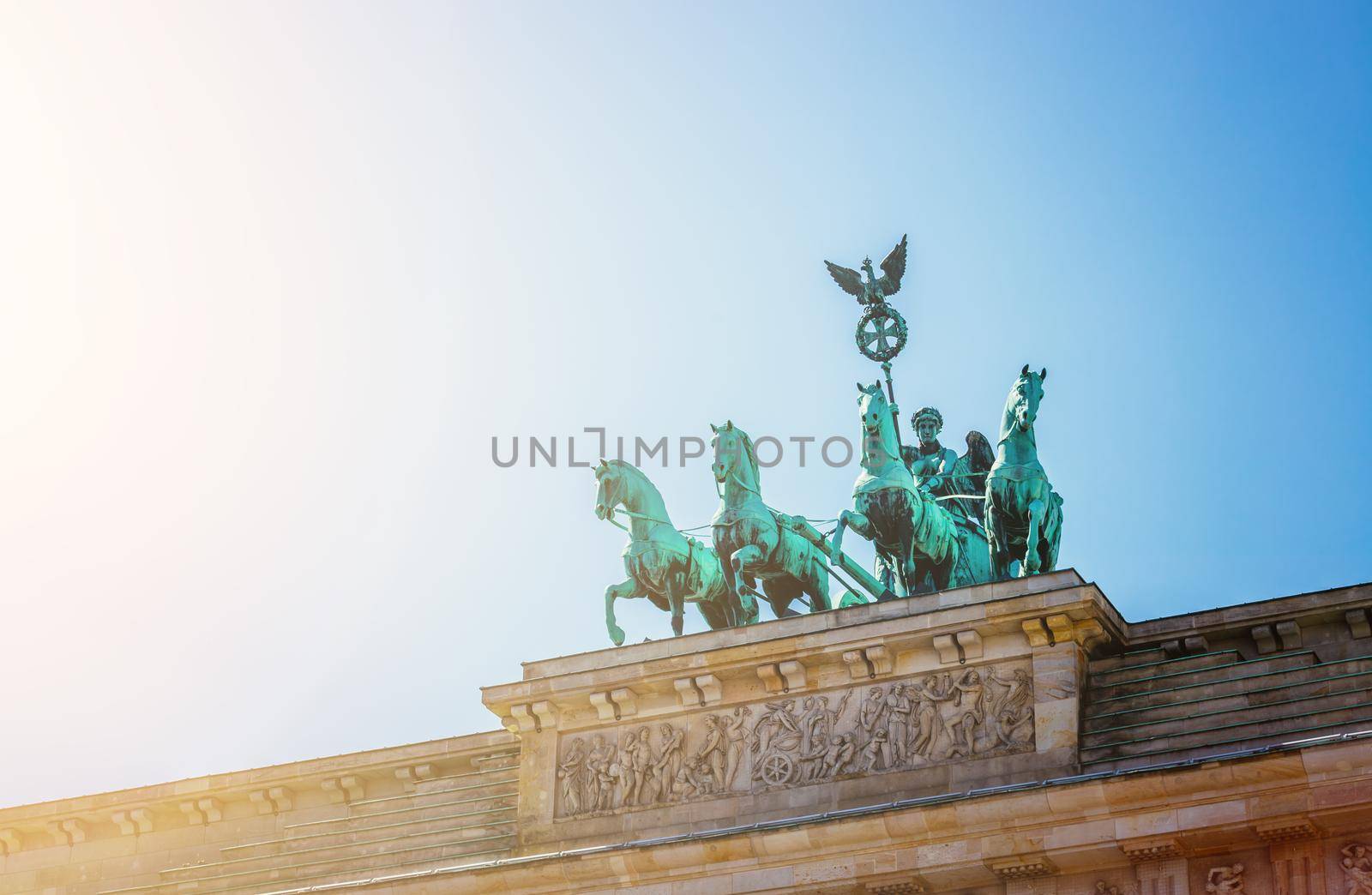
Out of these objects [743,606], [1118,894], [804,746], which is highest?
[743,606]

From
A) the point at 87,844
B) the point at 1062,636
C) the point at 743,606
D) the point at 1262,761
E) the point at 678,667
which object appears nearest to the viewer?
the point at 1262,761

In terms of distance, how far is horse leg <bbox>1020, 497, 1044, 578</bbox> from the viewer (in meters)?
24.2

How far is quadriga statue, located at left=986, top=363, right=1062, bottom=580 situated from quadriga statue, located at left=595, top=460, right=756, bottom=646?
3325mm

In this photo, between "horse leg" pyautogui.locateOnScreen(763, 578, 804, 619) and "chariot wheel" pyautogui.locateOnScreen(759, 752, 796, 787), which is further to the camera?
"horse leg" pyautogui.locateOnScreen(763, 578, 804, 619)

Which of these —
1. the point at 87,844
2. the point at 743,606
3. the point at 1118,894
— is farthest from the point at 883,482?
the point at 87,844

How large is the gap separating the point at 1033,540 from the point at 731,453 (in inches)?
159

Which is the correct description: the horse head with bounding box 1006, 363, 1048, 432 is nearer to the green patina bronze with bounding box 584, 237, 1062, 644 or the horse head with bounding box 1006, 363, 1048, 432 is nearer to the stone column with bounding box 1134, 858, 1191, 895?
the green patina bronze with bounding box 584, 237, 1062, 644

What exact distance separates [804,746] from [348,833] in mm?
5962

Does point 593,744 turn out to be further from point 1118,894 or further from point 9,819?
point 9,819

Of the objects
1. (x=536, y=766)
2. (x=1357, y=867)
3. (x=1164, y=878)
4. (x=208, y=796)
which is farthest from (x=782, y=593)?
(x=1357, y=867)

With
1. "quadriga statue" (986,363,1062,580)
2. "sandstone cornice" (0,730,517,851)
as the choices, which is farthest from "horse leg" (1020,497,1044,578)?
"sandstone cornice" (0,730,517,851)

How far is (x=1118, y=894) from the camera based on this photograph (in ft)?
70.1

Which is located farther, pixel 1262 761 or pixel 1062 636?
pixel 1062 636

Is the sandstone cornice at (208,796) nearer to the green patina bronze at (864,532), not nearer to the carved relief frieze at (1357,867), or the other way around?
the green patina bronze at (864,532)
